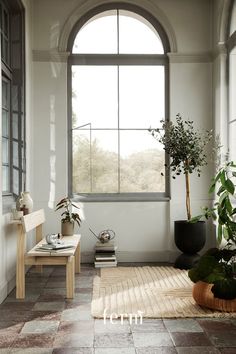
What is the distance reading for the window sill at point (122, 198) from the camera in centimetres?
629

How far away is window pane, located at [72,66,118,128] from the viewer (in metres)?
6.39

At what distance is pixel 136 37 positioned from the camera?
6438mm

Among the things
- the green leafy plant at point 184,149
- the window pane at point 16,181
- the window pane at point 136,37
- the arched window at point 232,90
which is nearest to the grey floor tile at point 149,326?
the green leafy plant at point 184,149

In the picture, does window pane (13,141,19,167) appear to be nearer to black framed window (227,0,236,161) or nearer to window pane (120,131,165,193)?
window pane (120,131,165,193)

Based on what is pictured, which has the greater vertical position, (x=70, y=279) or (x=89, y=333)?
(x=70, y=279)

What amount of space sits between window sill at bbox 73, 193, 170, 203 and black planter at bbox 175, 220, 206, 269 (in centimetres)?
64

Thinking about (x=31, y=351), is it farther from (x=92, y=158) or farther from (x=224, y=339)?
(x=92, y=158)

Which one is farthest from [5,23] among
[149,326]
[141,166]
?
[149,326]

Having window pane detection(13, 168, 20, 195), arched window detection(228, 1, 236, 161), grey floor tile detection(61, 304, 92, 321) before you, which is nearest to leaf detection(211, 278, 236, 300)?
grey floor tile detection(61, 304, 92, 321)

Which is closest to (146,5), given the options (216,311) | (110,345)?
(216,311)

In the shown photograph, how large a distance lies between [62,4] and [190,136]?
256cm

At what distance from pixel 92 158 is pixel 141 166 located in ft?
2.28

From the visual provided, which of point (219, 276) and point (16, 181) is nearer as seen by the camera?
point (219, 276)

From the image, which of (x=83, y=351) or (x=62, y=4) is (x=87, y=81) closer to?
(x=62, y=4)
